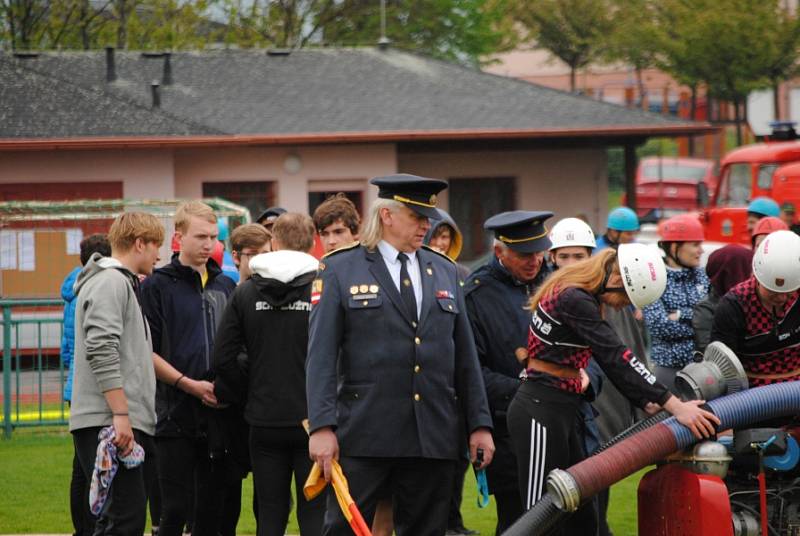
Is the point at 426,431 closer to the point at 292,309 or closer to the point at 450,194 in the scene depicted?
the point at 292,309

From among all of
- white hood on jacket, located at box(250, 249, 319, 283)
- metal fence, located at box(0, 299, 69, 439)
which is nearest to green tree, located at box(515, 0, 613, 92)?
metal fence, located at box(0, 299, 69, 439)

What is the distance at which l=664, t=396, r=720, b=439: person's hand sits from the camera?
236 inches

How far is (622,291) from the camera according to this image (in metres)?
6.10

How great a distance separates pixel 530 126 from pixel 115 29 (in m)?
16.0

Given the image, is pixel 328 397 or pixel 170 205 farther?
pixel 170 205

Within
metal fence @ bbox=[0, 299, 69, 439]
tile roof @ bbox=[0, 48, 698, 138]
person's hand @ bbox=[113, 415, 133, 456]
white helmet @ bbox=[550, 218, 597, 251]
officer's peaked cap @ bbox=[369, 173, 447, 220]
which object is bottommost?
metal fence @ bbox=[0, 299, 69, 439]

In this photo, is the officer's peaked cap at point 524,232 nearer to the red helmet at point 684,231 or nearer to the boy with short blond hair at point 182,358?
the boy with short blond hair at point 182,358

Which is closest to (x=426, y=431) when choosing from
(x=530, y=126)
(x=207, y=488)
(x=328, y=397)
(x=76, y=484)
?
(x=328, y=397)

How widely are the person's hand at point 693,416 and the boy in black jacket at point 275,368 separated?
1.75m

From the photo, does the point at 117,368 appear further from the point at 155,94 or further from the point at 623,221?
the point at 155,94

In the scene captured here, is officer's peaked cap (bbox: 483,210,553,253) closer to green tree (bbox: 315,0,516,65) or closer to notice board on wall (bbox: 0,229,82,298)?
notice board on wall (bbox: 0,229,82,298)

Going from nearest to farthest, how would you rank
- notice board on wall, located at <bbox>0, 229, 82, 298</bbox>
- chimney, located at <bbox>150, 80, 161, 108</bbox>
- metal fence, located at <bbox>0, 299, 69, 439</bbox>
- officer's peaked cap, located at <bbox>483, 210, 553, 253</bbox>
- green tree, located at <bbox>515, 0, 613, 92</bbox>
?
officer's peaked cap, located at <bbox>483, 210, 553, 253</bbox>
metal fence, located at <bbox>0, 299, 69, 439</bbox>
notice board on wall, located at <bbox>0, 229, 82, 298</bbox>
chimney, located at <bbox>150, 80, 161, 108</bbox>
green tree, located at <bbox>515, 0, 613, 92</bbox>

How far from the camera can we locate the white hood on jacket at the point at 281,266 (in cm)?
655

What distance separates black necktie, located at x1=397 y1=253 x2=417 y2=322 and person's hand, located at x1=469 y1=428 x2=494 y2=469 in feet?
1.90
